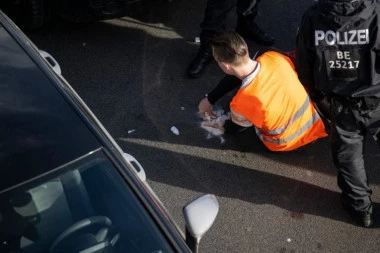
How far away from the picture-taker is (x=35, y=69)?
2650 mm

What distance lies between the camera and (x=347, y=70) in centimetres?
287

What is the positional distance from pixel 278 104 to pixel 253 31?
1.50 meters

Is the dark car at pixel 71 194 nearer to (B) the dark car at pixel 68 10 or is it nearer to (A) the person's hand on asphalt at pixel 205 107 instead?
(A) the person's hand on asphalt at pixel 205 107

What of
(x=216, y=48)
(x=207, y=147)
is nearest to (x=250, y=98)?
(x=216, y=48)

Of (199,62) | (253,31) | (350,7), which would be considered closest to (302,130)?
(350,7)

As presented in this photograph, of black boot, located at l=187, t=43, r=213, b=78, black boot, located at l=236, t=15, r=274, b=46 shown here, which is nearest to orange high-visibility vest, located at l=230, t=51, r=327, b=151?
black boot, located at l=187, t=43, r=213, b=78

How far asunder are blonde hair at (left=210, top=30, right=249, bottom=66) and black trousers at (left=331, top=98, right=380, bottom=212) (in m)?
0.67

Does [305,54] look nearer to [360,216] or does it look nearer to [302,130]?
[302,130]

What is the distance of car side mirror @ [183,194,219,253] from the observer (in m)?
2.24

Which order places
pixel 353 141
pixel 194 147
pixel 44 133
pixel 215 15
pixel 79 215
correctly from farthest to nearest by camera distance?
pixel 215 15, pixel 194 147, pixel 353 141, pixel 44 133, pixel 79 215

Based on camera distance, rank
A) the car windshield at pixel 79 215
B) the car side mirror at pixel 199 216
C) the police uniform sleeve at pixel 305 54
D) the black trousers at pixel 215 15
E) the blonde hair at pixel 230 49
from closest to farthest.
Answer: the car windshield at pixel 79 215 → the car side mirror at pixel 199 216 → the police uniform sleeve at pixel 305 54 → the blonde hair at pixel 230 49 → the black trousers at pixel 215 15

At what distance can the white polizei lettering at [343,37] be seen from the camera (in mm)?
2750

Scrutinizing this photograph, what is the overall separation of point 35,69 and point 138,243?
1.13m

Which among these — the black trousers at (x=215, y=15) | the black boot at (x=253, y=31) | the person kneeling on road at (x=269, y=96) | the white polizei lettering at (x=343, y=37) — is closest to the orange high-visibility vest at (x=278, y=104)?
the person kneeling on road at (x=269, y=96)
